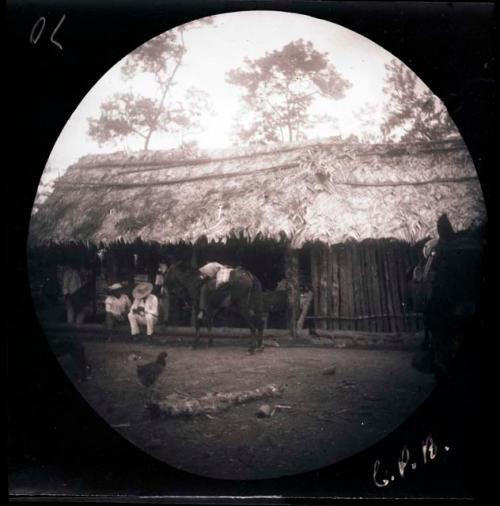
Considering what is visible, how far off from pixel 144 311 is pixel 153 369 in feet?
1.55

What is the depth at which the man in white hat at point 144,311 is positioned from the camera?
14.3 ft

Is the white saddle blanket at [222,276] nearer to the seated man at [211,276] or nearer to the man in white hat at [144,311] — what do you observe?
the seated man at [211,276]

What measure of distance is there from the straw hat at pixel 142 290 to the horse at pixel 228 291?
0.14 meters

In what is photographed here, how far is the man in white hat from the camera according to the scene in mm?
4357

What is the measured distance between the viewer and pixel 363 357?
169 inches

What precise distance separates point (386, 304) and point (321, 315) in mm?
526

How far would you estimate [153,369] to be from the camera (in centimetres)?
434

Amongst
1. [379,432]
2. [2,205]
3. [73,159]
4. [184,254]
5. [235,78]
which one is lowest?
[379,432]

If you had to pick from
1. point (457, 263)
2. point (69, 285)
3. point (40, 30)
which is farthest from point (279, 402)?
point (40, 30)

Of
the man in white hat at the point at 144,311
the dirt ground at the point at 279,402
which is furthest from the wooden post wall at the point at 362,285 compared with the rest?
the man in white hat at the point at 144,311

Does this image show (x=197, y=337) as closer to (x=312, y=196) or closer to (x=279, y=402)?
(x=279, y=402)

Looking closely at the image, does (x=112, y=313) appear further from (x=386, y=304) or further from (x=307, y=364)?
(x=386, y=304)

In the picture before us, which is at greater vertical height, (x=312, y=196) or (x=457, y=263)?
(x=312, y=196)

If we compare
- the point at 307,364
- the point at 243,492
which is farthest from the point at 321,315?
the point at 243,492
